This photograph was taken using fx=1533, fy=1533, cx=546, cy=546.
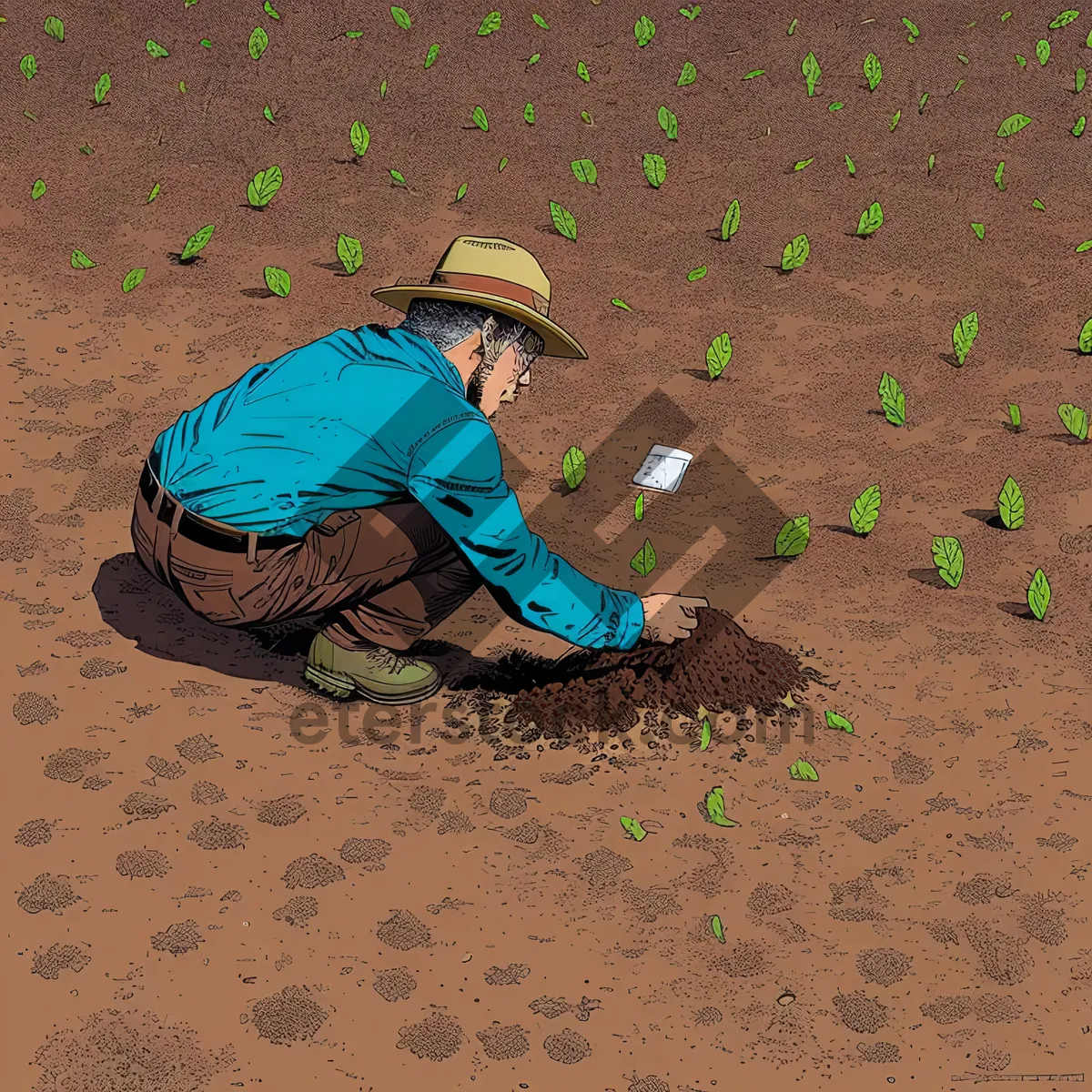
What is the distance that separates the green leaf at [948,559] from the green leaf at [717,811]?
155 cm

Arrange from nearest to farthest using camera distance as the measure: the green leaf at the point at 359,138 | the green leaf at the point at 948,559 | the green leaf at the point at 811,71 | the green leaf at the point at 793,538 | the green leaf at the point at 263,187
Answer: the green leaf at the point at 948,559 → the green leaf at the point at 793,538 → the green leaf at the point at 263,187 → the green leaf at the point at 359,138 → the green leaf at the point at 811,71

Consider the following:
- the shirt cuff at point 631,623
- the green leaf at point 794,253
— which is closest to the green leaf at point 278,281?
the green leaf at point 794,253

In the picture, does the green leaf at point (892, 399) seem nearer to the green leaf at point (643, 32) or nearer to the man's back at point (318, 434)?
the man's back at point (318, 434)

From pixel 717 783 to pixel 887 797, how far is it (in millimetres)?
520

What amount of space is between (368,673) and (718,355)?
277 centimetres

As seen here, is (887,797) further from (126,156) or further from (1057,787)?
(126,156)

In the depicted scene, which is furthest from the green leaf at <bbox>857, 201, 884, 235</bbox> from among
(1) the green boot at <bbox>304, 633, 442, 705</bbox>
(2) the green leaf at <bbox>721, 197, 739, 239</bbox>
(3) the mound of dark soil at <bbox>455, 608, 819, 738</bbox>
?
(1) the green boot at <bbox>304, 633, 442, 705</bbox>

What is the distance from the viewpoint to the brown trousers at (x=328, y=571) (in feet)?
15.4

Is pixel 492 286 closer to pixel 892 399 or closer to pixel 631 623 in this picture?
pixel 631 623

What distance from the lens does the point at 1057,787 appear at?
4.77 meters

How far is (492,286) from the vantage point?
466cm

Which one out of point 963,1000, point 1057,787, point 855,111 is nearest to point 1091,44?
point 855,111

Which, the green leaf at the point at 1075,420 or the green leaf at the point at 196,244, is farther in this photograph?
the green leaf at the point at 196,244

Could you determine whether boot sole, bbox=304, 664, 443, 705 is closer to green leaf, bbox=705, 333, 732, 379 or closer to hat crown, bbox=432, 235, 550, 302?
hat crown, bbox=432, 235, 550, 302
